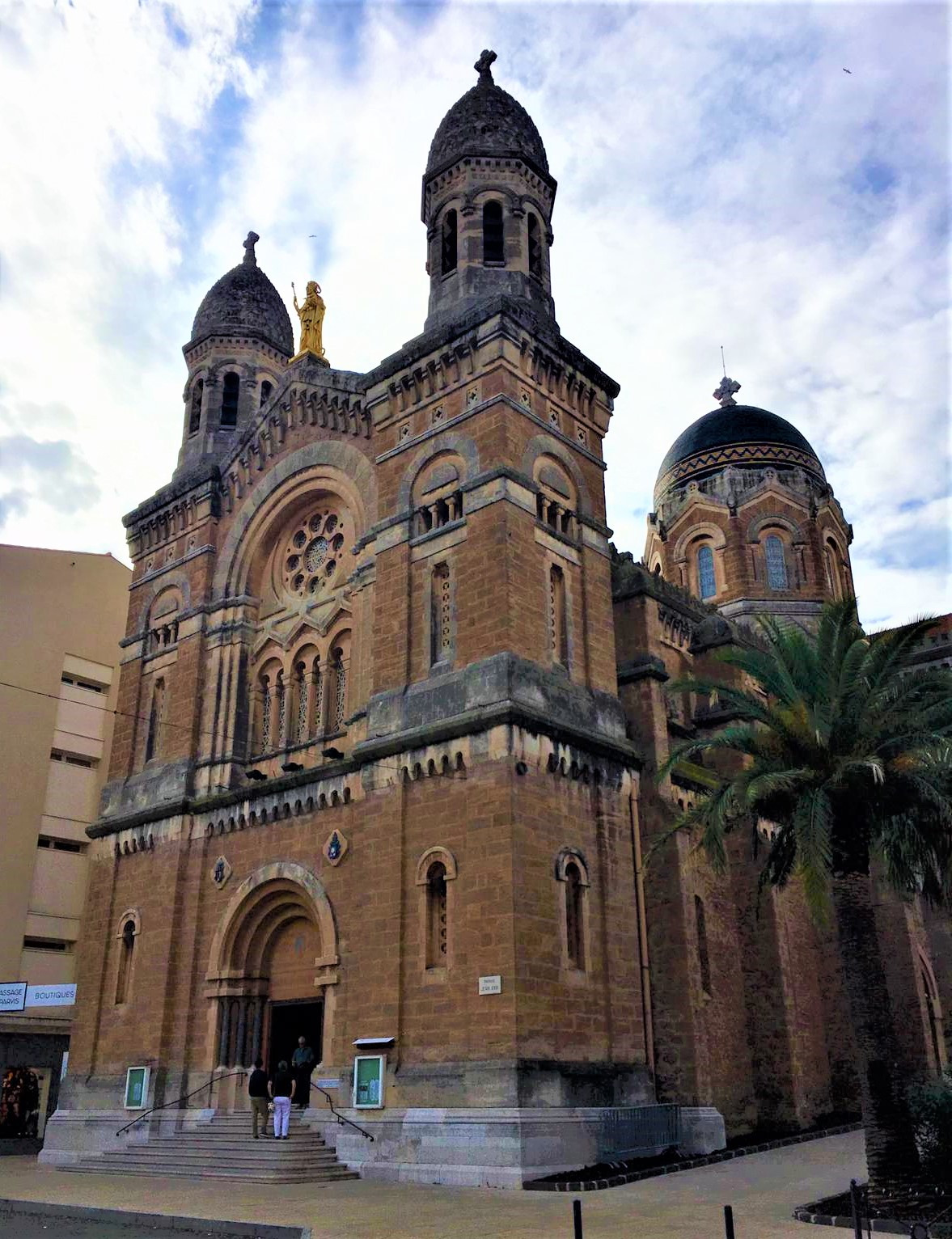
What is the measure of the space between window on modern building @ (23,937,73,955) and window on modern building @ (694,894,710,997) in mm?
24154

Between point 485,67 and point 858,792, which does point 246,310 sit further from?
point 858,792

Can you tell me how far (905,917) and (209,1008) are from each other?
18.1 meters

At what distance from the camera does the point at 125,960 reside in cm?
2664

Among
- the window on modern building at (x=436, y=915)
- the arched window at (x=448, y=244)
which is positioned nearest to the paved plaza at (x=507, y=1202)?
the window on modern building at (x=436, y=915)

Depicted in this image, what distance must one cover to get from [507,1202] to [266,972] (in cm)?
1051

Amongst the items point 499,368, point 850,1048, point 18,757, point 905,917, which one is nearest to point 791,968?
point 850,1048

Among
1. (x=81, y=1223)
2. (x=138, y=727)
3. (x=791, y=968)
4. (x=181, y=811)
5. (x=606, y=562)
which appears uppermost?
(x=606, y=562)

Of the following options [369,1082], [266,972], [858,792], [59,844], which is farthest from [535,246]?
[59,844]

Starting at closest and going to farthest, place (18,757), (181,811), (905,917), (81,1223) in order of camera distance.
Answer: (81,1223)
(181,811)
(905,917)
(18,757)

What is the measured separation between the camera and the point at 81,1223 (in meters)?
15.4

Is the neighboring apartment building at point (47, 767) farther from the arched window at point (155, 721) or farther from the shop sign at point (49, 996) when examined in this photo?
the arched window at point (155, 721)

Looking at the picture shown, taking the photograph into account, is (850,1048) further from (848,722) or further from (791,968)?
(848,722)

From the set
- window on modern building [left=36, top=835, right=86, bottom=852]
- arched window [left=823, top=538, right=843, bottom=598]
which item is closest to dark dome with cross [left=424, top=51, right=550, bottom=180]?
arched window [left=823, top=538, right=843, bottom=598]

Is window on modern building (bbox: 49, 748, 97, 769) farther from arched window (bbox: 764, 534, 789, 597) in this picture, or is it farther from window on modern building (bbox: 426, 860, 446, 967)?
arched window (bbox: 764, 534, 789, 597)
